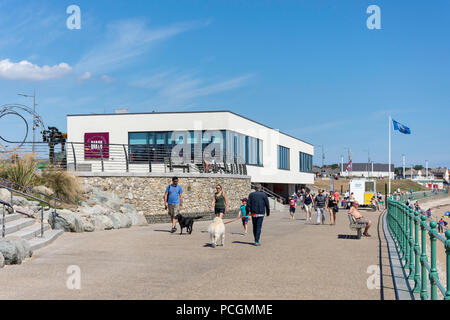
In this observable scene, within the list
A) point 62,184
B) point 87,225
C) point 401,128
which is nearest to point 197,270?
point 87,225

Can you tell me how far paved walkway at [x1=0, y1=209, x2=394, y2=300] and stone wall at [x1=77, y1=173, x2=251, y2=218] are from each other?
29.2 ft

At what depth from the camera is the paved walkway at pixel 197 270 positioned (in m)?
7.36

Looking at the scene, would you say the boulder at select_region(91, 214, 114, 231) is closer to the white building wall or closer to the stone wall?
the stone wall

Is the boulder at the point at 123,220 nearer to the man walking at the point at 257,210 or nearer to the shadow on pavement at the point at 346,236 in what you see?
the man walking at the point at 257,210

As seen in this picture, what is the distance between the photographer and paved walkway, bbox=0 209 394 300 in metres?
7.36

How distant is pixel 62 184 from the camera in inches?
802

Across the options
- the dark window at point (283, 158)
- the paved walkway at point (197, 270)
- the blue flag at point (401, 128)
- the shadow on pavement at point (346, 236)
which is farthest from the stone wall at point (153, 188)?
the blue flag at point (401, 128)

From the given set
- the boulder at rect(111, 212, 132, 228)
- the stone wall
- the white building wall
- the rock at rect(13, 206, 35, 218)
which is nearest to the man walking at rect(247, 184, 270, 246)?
the rock at rect(13, 206, 35, 218)

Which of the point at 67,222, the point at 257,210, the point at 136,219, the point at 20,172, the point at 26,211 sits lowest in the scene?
the point at 136,219

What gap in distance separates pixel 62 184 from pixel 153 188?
5.66 metres

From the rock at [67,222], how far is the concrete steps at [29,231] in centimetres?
49

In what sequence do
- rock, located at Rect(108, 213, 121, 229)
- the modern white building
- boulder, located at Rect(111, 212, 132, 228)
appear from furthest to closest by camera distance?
the modern white building → boulder, located at Rect(111, 212, 132, 228) → rock, located at Rect(108, 213, 121, 229)

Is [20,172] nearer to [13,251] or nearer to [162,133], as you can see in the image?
[13,251]
